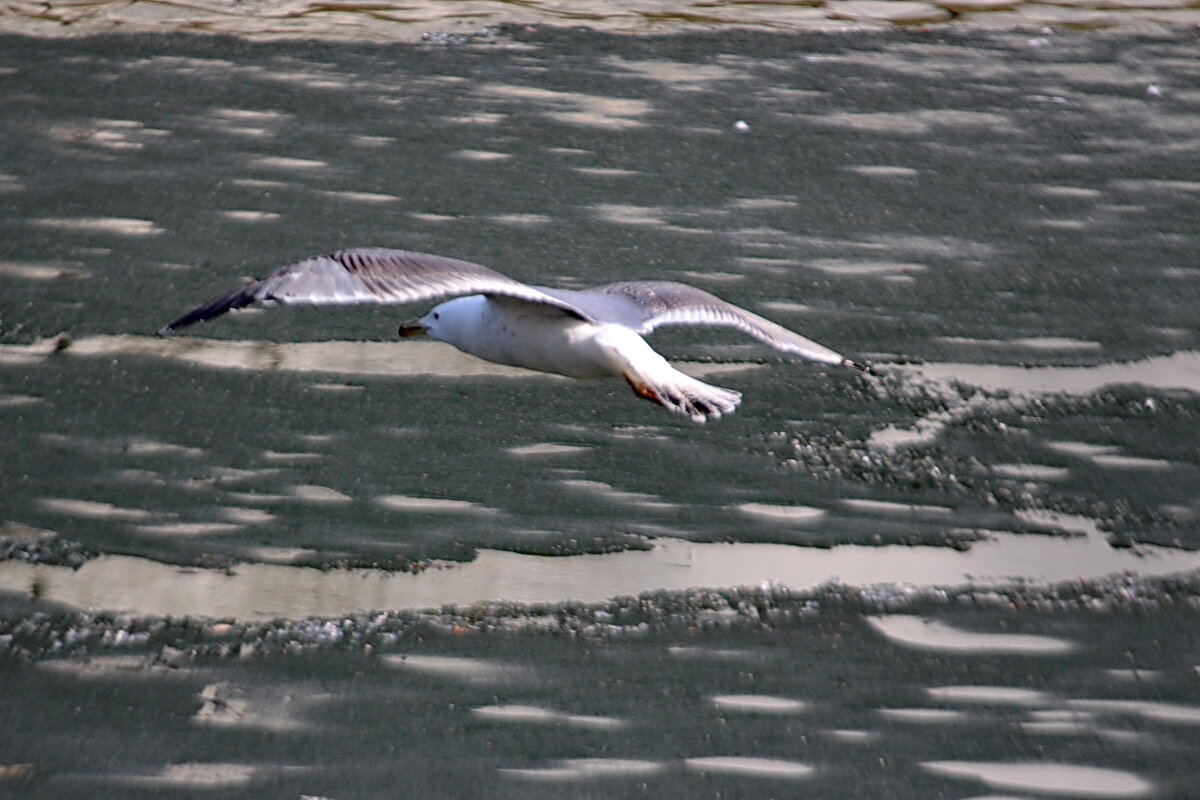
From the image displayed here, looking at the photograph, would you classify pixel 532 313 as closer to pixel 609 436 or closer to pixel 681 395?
pixel 681 395

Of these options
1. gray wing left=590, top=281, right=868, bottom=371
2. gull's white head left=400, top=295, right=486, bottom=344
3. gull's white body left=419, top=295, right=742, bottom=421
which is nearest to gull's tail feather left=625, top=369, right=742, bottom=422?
gull's white body left=419, top=295, right=742, bottom=421

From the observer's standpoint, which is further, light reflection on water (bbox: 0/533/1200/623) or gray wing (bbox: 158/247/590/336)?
light reflection on water (bbox: 0/533/1200/623)

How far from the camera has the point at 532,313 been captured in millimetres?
2842

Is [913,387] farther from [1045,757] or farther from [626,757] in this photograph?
[626,757]

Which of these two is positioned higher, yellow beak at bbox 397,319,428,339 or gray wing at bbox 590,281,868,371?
gray wing at bbox 590,281,868,371

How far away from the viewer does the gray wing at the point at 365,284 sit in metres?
2.49

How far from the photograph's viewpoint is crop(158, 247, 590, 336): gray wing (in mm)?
2492

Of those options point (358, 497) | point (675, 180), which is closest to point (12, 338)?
point (358, 497)

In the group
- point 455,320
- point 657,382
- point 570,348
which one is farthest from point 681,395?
point 455,320

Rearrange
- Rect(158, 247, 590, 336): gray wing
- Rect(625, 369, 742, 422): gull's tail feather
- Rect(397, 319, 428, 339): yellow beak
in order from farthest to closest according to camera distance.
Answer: Rect(397, 319, 428, 339): yellow beak < Rect(625, 369, 742, 422): gull's tail feather < Rect(158, 247, 590, 336): gray wing

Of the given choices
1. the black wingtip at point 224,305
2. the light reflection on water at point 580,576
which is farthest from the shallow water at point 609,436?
the black wingtip at point 224,305

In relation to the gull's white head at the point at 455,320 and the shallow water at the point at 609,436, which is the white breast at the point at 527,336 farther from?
the shallow water at the point at 609,436

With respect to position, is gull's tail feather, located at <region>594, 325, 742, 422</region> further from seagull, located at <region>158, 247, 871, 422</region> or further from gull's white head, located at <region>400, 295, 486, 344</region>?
gull's white head, located at <region>400, 295, 486, 344</region>

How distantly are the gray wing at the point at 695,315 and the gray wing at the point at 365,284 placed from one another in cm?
27
